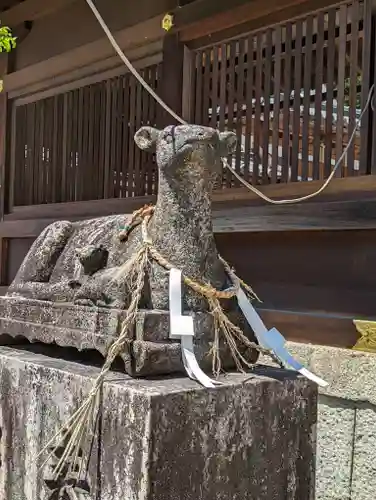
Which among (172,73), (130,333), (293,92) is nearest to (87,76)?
(172,73)

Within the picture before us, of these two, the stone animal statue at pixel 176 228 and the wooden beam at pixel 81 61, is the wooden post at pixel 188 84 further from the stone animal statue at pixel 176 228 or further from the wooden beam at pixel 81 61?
the stone animal statue at pixel 176 228

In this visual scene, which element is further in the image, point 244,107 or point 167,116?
point 167,116

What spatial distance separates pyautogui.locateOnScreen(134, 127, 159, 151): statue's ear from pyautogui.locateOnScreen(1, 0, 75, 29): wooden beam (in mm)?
3580

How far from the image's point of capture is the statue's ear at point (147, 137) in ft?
7.12

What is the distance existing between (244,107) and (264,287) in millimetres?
1058

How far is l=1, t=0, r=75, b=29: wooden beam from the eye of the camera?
5414 millimetres

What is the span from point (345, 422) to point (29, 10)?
4.29 meters

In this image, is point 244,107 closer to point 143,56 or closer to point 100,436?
point 143,56

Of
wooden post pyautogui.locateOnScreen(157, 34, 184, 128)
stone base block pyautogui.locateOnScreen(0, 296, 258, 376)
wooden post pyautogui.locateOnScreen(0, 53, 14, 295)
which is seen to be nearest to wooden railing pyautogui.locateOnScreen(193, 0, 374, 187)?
wooden post pyautogui.locateOnScreen(157, 34, 184, 128)

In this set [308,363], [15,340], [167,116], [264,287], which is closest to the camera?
[15,340]

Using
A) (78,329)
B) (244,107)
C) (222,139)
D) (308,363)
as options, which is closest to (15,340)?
(78,329)

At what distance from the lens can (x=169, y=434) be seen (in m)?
1.77

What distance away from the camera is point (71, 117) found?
5.37 m

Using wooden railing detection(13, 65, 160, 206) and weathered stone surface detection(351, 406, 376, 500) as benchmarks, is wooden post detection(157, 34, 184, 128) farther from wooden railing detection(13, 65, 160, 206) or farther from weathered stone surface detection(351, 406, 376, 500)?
weathered stone surface detection(351, 406, 376, 500)
